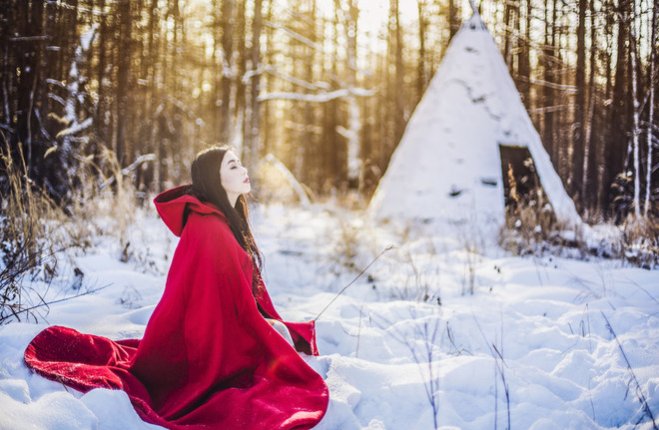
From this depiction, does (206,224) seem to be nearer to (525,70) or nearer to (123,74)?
(123,74)

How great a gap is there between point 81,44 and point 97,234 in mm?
2240

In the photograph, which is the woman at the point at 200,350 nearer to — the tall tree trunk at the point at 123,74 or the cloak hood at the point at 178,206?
the cloak hood at the point at 178,206

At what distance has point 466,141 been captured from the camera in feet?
18.1

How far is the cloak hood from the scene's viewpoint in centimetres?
196

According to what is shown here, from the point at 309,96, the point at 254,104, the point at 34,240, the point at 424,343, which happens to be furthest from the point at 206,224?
the point at 309,96

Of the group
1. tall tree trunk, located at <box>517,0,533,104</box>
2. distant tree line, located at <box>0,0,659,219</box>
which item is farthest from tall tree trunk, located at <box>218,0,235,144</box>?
tall tree trunk, located at <box>517,0,533,104</box>

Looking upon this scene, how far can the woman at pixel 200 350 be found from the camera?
67.2 inches

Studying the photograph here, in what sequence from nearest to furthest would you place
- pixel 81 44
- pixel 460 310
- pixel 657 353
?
pixel 657 353 < pixel 460 310 < pixel 81 44

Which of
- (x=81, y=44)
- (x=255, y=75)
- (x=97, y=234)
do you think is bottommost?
(x=97, y=234)

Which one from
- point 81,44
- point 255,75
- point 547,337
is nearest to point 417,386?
point 547,337

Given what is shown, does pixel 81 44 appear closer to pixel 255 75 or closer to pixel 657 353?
pixel 255 75

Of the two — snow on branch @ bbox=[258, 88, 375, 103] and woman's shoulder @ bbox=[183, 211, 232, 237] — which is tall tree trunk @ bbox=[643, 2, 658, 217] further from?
snow on branch @ bbox=[258, 88, 375, 103]

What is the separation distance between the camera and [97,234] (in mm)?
4129

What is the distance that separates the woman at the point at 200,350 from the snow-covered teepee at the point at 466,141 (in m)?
3.88
